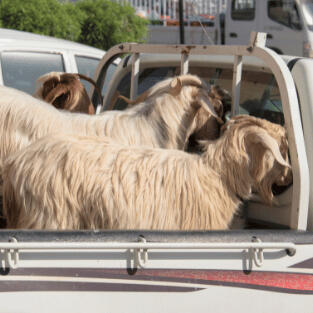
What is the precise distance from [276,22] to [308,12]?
0.91m

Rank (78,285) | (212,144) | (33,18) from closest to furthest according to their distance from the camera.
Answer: (78,285) < (212,144) < (33,18)

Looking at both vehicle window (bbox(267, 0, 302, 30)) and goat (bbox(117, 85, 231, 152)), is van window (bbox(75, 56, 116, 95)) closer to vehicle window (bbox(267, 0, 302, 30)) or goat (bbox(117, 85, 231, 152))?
goat (bbox(117, 85, 231, 152))

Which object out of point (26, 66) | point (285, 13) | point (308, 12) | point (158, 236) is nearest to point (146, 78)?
point (158, 236)

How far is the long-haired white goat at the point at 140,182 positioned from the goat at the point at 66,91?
5.24 feet

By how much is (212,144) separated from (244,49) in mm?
555

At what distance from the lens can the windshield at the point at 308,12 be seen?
16.2 m

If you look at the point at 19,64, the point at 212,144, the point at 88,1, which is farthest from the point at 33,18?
the point at 212,144

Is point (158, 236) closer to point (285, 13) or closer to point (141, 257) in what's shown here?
point (141, 257)

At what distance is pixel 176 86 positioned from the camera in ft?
13.4

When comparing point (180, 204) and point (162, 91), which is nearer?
point (180, 204)

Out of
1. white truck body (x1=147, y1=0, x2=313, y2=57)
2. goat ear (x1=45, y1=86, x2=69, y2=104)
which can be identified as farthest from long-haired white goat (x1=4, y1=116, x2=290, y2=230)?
white truck body (x1=147, y1=0, x2=313, y2=57)

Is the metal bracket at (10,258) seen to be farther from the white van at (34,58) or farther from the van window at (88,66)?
the van window at (88,66)

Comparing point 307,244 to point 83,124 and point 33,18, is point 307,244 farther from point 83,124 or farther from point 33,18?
point 33,18

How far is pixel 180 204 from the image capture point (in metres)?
3.30
